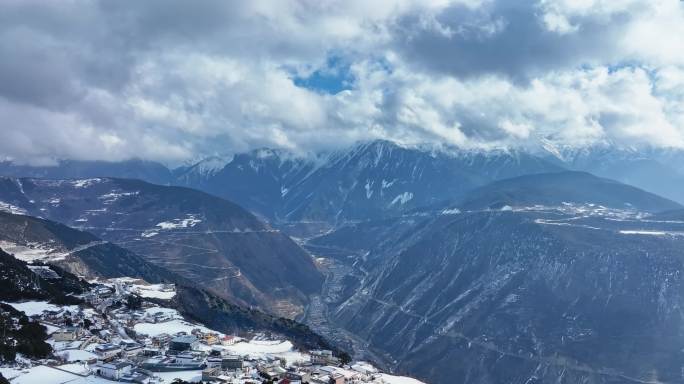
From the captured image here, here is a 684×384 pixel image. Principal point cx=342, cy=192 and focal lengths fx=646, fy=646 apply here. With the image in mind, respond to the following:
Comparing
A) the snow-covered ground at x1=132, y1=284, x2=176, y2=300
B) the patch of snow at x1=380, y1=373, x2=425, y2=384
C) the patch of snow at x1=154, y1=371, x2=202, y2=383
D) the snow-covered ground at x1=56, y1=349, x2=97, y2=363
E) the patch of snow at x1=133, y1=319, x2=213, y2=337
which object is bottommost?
the patch of snow at x1=380, y1=373, x2=425, y2=384

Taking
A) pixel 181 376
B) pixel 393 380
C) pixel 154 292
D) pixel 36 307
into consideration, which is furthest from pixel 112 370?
pixel 154 292

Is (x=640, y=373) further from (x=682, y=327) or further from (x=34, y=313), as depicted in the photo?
(x=34, y=313)

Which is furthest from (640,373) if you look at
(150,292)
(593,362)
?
(150,292)

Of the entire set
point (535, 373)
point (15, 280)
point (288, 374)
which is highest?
point (15, 280)

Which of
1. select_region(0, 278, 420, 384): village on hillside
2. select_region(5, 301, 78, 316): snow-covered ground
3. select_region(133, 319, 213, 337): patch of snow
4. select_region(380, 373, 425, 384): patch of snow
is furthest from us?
select_region(133, 319, 213, 337): patch of snow

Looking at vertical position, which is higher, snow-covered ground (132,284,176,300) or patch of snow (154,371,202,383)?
snow-covered ground (132,284,176,300)

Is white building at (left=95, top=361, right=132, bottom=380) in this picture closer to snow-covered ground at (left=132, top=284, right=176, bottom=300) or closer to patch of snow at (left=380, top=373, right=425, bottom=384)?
patch of snow at (left=380, top=373, right=425, bottom=384)

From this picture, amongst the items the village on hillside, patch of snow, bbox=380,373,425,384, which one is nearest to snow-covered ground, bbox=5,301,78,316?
the village on hillside

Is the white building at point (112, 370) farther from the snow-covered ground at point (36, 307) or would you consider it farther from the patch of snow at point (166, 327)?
the snow-covered ground at point (36, 307)

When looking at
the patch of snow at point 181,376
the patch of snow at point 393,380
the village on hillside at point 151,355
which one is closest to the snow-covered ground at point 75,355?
the village on hillside at point 151,355
